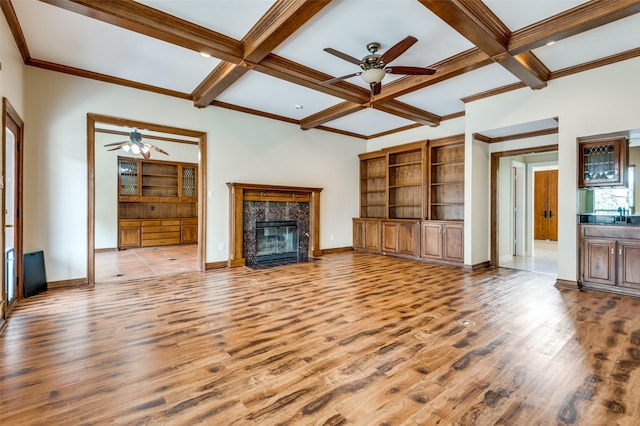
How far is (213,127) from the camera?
5.63m

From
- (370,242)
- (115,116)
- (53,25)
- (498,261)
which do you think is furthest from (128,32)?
(498,261)

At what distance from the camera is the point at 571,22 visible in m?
3.04

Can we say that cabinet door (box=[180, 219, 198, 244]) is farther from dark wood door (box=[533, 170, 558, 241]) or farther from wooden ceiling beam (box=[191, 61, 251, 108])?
dark wood door (box=[533, 170, 558, 241])

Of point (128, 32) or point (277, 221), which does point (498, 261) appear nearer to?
point (277, 221)

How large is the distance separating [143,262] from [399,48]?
240 inches

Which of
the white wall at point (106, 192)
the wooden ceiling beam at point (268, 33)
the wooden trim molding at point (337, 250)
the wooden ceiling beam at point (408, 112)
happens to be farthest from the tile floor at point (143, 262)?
the wooden ceiling beam at point (408, 112)

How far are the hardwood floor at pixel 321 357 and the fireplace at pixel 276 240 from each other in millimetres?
2292

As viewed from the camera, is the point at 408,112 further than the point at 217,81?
Yes

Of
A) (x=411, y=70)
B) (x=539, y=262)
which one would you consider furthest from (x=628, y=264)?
(x=411, y=70)

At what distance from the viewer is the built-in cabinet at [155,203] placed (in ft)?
27.3

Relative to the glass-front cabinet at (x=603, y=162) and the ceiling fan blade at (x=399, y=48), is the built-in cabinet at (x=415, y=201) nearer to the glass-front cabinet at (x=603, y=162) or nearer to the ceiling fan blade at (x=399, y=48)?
the glass-front cabinet at (x=603, y=162)

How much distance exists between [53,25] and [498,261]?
760cm

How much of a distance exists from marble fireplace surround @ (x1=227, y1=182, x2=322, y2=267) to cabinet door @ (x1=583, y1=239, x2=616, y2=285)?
475cm

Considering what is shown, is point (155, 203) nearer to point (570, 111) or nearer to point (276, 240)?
point (276, 240)
